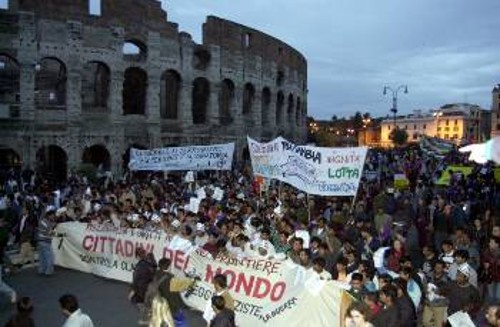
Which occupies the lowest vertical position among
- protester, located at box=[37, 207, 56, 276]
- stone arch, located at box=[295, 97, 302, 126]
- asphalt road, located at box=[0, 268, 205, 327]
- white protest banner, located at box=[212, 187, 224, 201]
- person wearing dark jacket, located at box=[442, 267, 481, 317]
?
asphalt road, located at box=[0, 268, 205, 327]

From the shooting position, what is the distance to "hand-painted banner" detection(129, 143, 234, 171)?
71.7 feet

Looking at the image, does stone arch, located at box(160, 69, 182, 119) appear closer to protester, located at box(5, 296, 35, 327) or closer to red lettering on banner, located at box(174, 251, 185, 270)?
red lettering on banner, located at box(174, 251, 185, 270)

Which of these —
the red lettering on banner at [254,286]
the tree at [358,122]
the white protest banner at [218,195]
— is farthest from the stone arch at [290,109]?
the tree at [358,122]

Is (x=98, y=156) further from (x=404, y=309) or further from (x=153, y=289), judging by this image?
(x=404, y=309)

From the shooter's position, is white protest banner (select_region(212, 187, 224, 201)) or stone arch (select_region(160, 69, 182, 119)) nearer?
white protest banner (select_region(212, 187, 224, 201))

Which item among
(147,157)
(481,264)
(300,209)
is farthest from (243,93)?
(481,264)

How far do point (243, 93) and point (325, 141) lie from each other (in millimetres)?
47590

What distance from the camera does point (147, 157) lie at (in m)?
24.7

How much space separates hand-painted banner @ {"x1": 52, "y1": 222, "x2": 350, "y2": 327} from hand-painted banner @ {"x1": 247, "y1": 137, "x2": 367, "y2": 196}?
4047 millimetres

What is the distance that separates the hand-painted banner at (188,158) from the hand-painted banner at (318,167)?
18.1 ft

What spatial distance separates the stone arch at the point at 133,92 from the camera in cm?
3828

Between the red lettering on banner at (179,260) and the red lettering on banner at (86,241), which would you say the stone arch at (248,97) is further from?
the red lettering on banner at (179,260)

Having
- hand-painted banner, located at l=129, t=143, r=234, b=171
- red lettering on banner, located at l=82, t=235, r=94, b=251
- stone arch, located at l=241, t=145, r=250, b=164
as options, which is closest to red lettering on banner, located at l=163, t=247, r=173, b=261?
red lettering on banner, located at l=82, t=235, r=94, b=251

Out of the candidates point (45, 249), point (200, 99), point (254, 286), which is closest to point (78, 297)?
point (45, 249)
